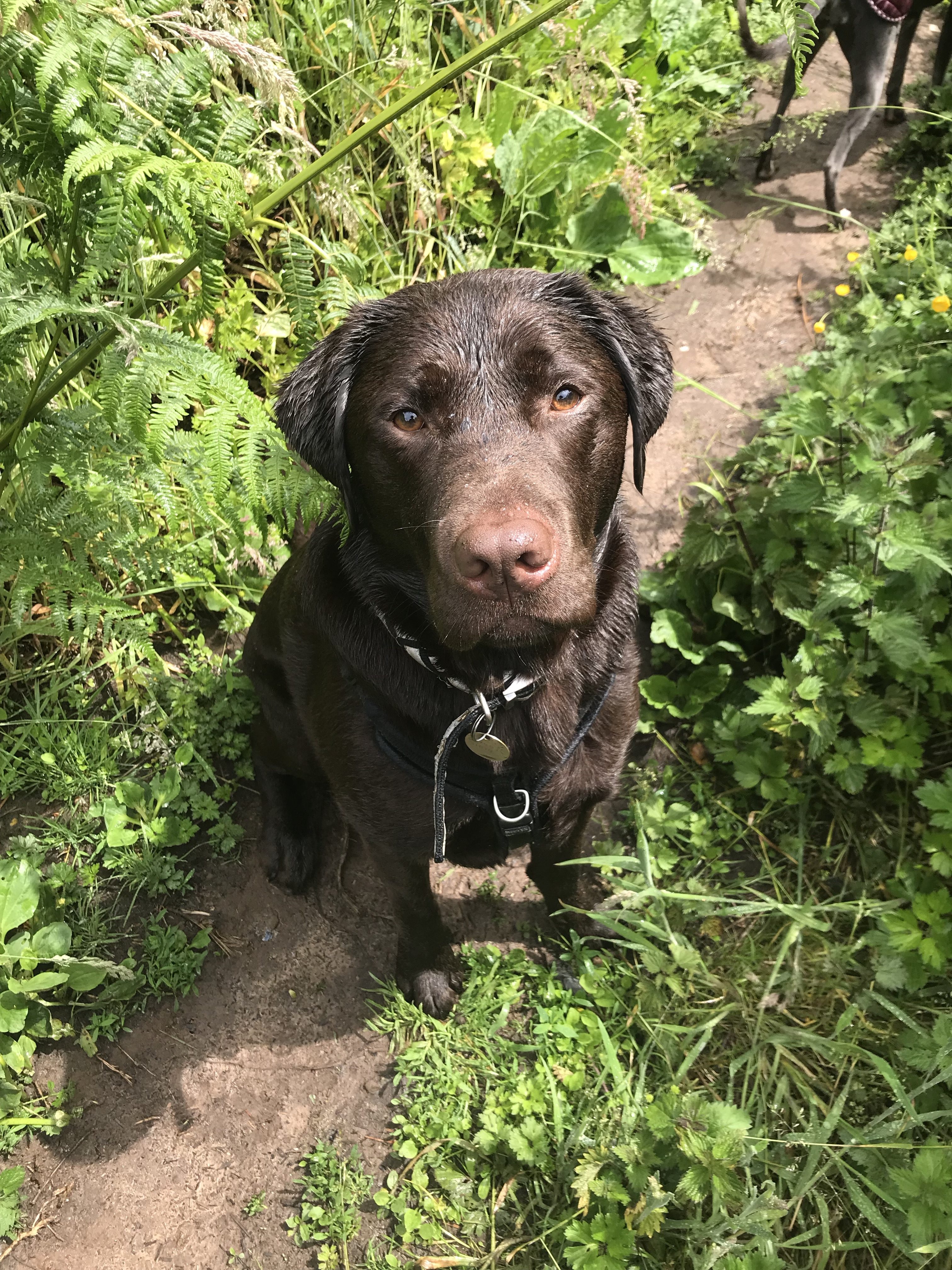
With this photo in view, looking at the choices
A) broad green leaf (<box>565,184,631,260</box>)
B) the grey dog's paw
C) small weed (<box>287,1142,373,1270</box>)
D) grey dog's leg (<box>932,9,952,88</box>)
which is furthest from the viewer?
grey dog's leg (<box>932,9,952,88</box>)

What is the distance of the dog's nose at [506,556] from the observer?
4.47 feet

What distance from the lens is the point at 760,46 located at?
426 cm

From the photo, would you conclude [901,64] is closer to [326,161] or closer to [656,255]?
[656,255]

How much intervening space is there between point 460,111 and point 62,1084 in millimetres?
4042

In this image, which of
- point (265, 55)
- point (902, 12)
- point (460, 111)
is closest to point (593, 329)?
point (265, 55)

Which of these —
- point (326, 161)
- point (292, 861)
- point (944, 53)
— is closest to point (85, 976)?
point (292, 861)

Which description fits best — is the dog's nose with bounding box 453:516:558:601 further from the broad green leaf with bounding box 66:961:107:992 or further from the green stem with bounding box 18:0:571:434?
the broad green leaf with bounding box 66:961:107:992

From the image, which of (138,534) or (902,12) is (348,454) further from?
(902,12)

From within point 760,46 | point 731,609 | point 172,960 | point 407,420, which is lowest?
point 172,960

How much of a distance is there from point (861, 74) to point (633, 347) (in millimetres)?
2869

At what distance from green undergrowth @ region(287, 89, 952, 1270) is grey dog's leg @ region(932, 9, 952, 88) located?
2.26 m

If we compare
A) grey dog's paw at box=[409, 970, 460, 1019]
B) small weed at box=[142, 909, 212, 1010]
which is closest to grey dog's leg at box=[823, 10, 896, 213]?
grey dog's paw at box=[409, 970, 460, 1019]

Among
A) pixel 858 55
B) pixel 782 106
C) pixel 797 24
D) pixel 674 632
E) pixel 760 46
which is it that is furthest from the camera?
pixel 760 46

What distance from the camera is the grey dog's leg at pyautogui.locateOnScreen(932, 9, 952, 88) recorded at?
3990mm
